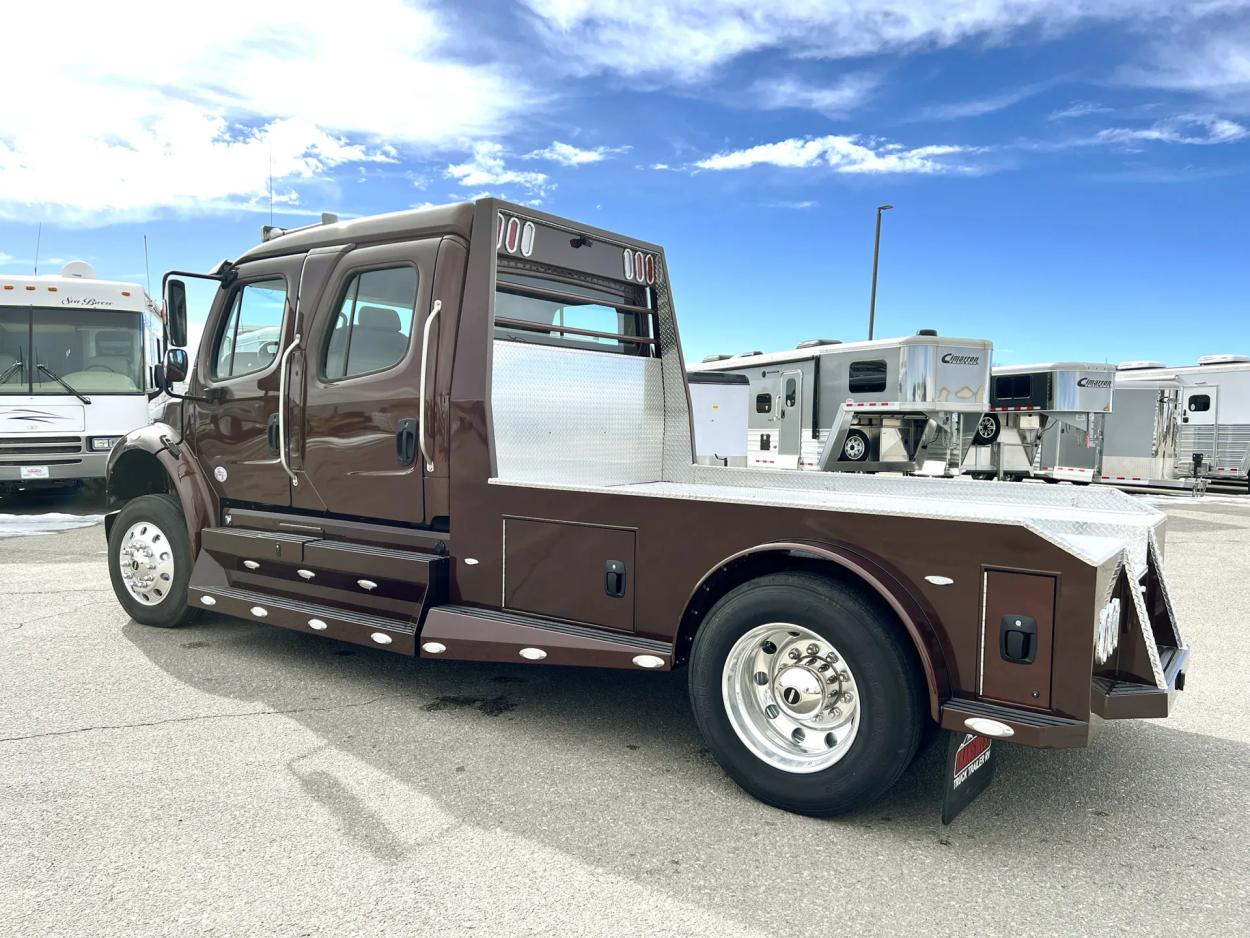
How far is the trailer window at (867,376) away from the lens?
14.0 m

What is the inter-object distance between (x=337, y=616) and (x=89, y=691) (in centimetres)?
128

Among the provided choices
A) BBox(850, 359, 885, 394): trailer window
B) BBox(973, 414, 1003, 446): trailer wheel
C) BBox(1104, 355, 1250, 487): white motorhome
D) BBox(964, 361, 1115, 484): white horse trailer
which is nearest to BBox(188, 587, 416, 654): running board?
BBox(850, 359, 885, 394): trailer window

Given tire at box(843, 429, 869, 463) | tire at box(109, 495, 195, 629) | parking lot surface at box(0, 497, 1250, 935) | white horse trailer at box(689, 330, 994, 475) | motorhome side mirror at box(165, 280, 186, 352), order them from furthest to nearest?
tire at box(843, 429, 869, 463), white horse trailer at box(689, 330, 994, 475), tire at box(109, 495, 195, 629), motorhome side mirror at box(165, 280, 186, 352), parking lot surface at box(0, 497, 1250, 935)

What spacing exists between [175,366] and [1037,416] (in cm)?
1418

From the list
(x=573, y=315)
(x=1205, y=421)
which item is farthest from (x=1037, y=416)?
(x=573, y=315)

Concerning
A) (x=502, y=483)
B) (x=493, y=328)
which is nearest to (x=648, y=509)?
(x=502, y=483)

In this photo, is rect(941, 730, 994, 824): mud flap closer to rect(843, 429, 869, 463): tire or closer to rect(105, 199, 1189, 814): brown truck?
rect(105, 199, 1189, 814): brown truck

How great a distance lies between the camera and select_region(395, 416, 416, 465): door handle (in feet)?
14.4

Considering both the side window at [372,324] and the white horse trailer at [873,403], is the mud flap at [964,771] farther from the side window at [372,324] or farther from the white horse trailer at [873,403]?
the white horse trailer at [873,403]

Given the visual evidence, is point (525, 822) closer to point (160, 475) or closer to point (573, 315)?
point (573, 315)

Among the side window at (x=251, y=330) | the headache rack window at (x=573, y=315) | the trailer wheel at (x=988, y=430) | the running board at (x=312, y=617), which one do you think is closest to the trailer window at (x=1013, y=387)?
the trailer wheel at (x=988, y=430)

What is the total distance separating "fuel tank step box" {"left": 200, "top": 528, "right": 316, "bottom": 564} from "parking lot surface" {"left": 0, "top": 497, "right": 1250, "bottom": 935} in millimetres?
658

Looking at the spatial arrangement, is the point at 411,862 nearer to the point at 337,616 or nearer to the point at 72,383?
the point at 337,616

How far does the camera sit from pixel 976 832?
3.14 m
